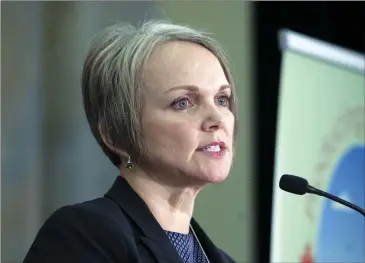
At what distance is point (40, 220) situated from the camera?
238 cm

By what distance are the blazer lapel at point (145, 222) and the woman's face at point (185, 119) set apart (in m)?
0.06

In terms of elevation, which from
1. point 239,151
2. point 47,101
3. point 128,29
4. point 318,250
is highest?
point 128,29

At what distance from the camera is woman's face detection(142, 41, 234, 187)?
118cm

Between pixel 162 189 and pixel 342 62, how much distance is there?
1.23 m

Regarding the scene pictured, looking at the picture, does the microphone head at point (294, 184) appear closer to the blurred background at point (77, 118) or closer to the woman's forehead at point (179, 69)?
the woman's forehead at point (179, 69)

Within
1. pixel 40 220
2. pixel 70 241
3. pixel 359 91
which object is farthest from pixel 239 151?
pixel 70 241

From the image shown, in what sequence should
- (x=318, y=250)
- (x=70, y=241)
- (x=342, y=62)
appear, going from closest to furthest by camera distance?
(x=70, y=241) < (x=318, y=250) < (x=342, y=62)

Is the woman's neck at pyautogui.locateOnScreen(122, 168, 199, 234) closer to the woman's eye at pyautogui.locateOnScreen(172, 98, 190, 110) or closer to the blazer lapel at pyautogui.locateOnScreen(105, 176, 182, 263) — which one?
the blazer lapel at pyautogui.locateOnScreen(105, 176, 182, 263)

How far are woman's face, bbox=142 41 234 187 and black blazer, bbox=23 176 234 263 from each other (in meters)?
0.09

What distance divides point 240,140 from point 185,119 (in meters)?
1.74

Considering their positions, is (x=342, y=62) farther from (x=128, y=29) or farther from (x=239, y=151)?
(x=128, y=29)

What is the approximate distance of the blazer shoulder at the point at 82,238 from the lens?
3.49 ft

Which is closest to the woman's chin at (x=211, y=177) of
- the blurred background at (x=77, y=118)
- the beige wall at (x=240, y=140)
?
the blurred background at (x=77, y=118)

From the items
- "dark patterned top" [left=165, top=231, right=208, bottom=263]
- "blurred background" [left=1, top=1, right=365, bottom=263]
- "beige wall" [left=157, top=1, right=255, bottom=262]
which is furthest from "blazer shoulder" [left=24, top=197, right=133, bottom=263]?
"beige wall" [left=157, top=1, right=255, bottom=262]
